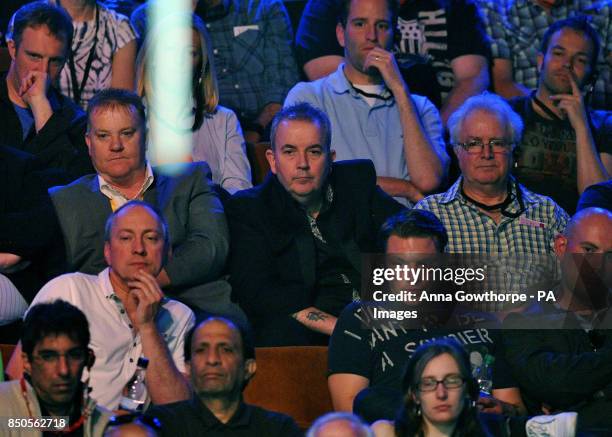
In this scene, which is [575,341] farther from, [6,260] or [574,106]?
[6,260]

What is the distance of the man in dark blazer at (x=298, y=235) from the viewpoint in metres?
4.71

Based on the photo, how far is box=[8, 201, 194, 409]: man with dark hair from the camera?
406 cm

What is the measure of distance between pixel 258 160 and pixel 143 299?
1.68 metres

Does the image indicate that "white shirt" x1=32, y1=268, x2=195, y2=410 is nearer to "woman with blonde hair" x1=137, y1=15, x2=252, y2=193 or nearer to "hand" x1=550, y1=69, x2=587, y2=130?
"woman with blonde hair" x1=137, y1=15, x2=252, y2=193

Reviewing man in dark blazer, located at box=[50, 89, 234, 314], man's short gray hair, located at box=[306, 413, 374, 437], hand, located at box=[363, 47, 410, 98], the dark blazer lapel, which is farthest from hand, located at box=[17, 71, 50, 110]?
man's short gray hair, located at box=[306, 413, 374, 437]

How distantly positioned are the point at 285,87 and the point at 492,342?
2.16m

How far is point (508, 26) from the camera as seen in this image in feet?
20.7

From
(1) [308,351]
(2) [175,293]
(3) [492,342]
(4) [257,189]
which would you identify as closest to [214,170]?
(4) [257,189]

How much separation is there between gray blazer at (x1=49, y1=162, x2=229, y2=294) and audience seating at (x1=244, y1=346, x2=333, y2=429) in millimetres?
470

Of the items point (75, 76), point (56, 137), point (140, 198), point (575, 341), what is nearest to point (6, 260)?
point (140, 198)

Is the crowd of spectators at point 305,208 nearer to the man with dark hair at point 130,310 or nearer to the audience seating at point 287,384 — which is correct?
the man with dark hair at point 130,310

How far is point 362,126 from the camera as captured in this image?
5582mm

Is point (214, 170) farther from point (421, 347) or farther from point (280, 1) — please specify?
point (421, 347)

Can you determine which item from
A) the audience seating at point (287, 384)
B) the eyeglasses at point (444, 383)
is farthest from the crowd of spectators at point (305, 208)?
the audience seating at point (287, 384)
